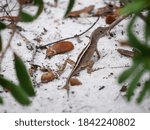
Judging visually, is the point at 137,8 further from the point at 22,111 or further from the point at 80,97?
the point at 22,111

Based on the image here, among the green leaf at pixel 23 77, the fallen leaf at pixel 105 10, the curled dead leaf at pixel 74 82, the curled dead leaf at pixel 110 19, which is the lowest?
the curled dead leaf at pixel 74 82

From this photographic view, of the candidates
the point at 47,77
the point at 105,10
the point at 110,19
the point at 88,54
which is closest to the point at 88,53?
the point at 88,54

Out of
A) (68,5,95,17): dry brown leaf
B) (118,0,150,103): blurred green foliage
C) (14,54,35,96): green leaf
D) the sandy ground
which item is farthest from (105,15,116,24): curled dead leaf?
(14,54,35,96): green leaf

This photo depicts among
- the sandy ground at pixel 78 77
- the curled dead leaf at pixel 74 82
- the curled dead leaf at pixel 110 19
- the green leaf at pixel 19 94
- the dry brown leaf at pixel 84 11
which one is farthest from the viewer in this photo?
the dry brown leaf at pixel 84 11

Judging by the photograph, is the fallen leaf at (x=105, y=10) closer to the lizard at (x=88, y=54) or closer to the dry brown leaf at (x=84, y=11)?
the dry brown leaf at (x=84, y=11)

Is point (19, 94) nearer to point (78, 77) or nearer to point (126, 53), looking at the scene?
point (78, 77)

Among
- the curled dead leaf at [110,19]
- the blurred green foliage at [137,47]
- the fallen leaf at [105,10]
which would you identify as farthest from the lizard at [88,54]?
the blurred green foliage at [137,47]

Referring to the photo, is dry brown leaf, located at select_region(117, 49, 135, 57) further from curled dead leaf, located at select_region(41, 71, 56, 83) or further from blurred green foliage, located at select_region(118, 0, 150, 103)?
blurred green foliage, located at select_region(118, 0, 150, 103)
